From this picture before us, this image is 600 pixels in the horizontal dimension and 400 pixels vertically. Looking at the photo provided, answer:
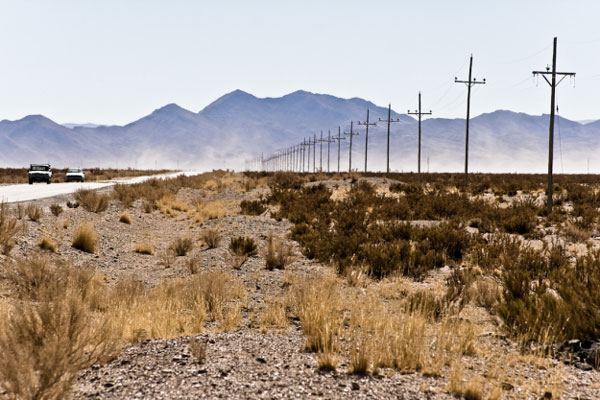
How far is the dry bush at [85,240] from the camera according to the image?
14.0 meters

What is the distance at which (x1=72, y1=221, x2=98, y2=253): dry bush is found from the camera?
14008 mm

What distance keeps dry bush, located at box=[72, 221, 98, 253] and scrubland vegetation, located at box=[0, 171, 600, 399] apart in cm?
4

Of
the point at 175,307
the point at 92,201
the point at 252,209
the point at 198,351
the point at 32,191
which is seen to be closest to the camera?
the point at 198,351

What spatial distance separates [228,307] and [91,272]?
3.01 m

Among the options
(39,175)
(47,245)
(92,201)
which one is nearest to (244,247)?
(47,245)

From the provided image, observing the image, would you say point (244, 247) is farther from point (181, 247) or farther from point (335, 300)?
point (335, 300)

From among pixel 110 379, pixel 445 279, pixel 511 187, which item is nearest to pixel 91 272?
pixel 110 379

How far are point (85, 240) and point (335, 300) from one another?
29.4ft

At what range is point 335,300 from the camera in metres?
7.89

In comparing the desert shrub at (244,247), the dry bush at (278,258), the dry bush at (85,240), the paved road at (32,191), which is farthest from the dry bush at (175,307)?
the paved road at (32,191)

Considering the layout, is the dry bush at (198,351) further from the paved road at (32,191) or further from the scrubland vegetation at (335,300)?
the paved road at (32,191)

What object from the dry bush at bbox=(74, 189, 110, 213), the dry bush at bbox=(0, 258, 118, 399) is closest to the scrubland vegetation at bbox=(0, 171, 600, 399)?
the dry bush at bbox=(0, 258, 118, 399)

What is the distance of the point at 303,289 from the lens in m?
8.38

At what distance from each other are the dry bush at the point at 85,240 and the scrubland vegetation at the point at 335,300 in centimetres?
4
